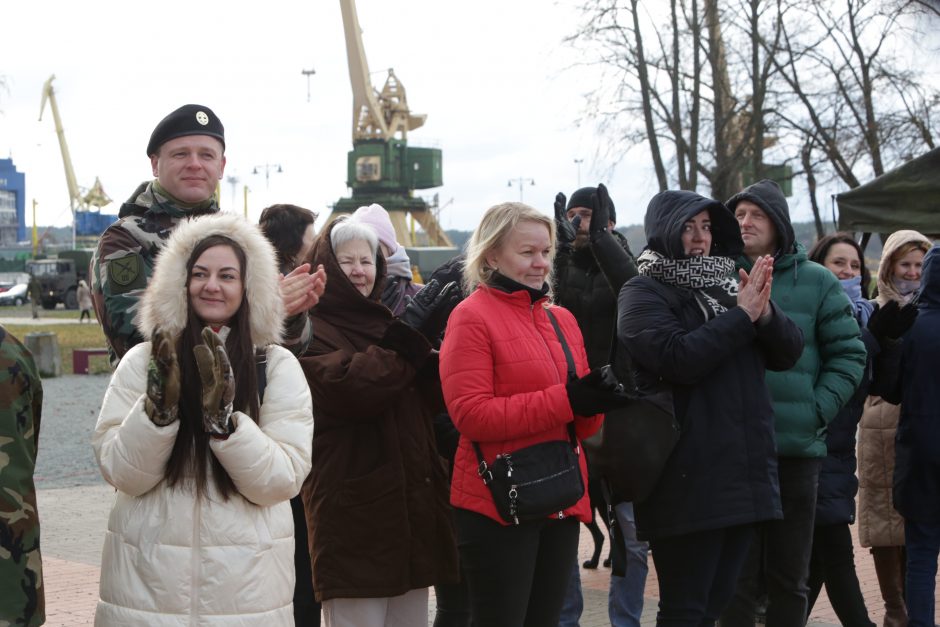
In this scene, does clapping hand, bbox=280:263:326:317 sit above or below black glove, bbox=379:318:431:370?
above

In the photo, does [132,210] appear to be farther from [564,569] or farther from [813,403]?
[813,403]

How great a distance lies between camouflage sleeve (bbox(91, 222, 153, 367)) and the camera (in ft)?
13.3

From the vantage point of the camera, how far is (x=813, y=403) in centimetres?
499

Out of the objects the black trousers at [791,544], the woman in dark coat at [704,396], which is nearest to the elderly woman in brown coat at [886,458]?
the black trousers at [791,544]

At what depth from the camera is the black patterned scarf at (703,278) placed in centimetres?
458

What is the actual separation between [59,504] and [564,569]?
704 centimetres

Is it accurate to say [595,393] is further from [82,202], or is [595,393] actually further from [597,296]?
[82,202]

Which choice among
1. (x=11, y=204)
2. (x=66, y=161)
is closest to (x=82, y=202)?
(x=66, y=161)

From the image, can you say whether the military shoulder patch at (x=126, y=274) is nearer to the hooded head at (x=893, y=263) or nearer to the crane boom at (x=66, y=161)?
the hooded head at (x=893, y=263)

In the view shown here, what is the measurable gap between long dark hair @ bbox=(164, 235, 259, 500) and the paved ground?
3260mm

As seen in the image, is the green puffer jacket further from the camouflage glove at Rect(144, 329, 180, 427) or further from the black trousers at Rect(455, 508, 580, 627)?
the camouflage glove at Rect(144, 329, 180, 427)

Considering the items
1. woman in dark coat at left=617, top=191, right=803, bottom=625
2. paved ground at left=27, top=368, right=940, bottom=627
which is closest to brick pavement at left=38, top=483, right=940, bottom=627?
paved ground at left=27, top=368, right=940, bottom=627

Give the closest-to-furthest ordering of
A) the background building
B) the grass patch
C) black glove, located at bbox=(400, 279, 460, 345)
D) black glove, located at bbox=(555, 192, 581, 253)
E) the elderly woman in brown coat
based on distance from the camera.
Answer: black glove, located at bbox=(400, 279, 460, 345), black glove, located at bbox=(555, 192, 581, 253), the elderly woman in brown coat, the grass patch, the background building

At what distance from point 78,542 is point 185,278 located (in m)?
5.48
